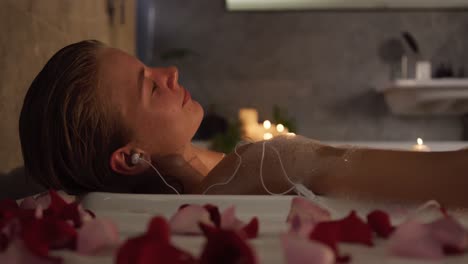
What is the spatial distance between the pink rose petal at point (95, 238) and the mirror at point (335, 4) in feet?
9.69

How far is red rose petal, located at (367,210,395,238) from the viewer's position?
0.61m

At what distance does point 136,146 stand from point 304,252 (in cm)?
76

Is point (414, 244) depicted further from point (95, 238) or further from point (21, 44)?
point (21, 44)

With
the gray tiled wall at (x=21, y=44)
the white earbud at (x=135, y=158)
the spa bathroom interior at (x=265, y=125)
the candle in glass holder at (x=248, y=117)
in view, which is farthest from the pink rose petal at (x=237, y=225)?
the candle in glass holder at (x=248, y=117)

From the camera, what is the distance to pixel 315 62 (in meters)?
3.41

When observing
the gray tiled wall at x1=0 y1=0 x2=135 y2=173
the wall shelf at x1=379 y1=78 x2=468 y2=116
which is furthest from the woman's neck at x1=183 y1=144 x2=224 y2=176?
the wall shelf at x1=379 y1=78 x2=468 y2=116

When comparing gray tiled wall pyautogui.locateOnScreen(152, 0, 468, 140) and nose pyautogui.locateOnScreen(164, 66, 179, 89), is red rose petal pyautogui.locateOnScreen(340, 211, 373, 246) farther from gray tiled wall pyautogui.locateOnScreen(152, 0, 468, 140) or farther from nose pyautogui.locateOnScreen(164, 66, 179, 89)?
gray tiled wall pyautogui.locateOnScreen(152, 0, 468, 140)

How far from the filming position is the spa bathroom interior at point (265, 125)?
0.53 m

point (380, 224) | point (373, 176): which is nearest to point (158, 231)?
point (380, 224)

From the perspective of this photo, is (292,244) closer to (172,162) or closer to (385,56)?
(172,162)

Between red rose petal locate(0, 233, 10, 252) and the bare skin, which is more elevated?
red rose petal locate(0, 233, 10, 252)

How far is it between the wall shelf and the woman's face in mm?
2208

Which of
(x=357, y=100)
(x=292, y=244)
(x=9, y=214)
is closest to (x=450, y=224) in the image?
(x=292, y=244)

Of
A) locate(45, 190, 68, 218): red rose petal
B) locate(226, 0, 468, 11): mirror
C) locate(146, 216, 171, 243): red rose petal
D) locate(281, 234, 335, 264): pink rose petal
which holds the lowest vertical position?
locate(45, 190, 68, 218): red rose petal
